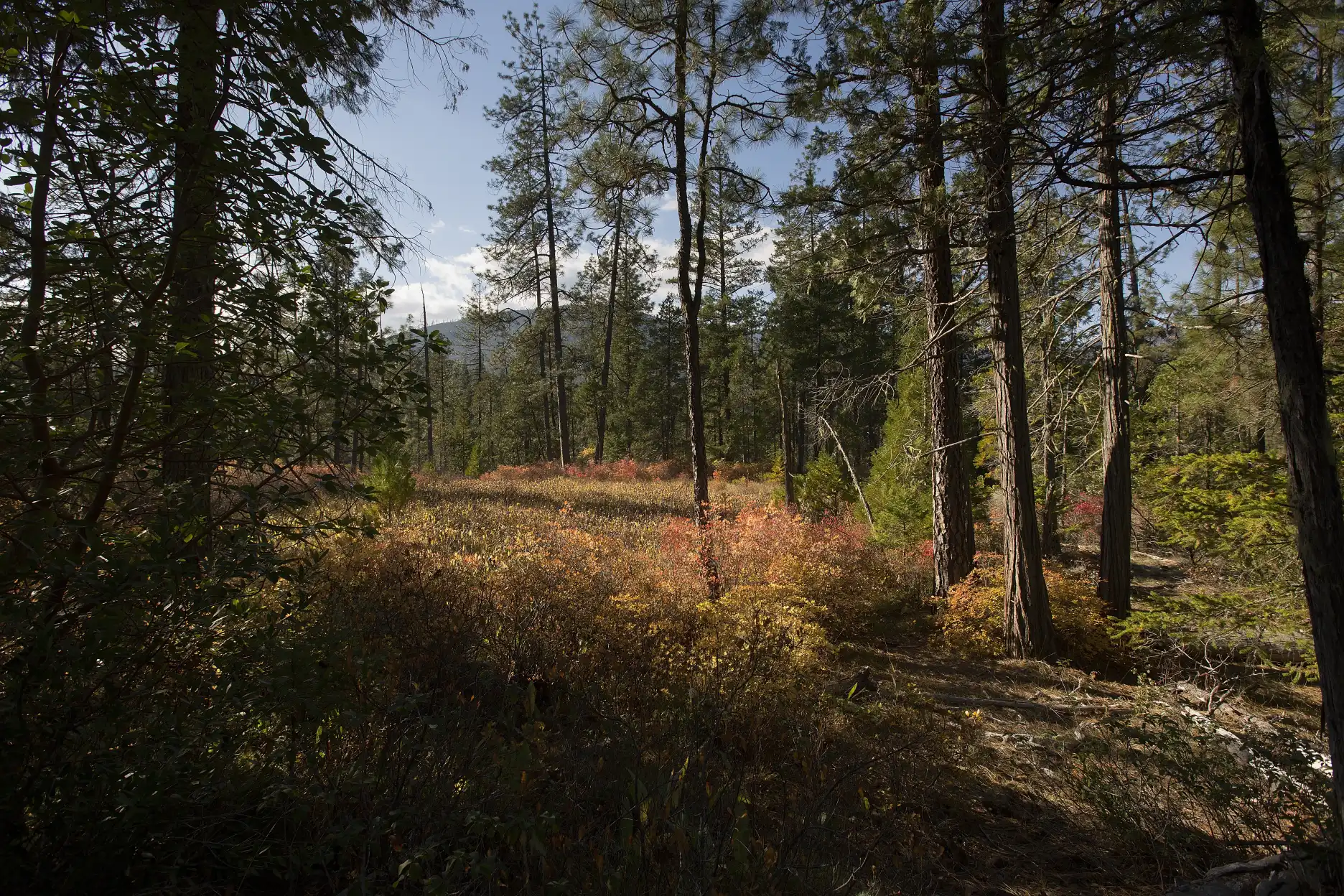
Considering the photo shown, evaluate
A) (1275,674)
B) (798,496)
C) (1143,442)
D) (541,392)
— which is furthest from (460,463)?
(1275,674)

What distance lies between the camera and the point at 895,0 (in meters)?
4.78

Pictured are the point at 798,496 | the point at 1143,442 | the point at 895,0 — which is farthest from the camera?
the point at 798,496

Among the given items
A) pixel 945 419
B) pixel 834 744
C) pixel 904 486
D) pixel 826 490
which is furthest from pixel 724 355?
pixel 834 744

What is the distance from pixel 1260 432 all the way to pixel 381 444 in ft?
55.2

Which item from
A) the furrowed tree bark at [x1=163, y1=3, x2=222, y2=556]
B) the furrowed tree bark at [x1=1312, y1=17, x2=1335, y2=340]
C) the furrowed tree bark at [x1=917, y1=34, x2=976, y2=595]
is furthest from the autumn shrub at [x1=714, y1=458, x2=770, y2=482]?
the furrowed tree bark at [x1=163, y1=3, x2=222, y2=556]

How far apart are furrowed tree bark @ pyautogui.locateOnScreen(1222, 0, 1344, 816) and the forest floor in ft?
3.59

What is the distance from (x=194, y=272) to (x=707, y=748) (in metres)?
3.80

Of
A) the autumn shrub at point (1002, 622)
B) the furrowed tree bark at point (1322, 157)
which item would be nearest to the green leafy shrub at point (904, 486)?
the autumn shrub at point (1002, 622)

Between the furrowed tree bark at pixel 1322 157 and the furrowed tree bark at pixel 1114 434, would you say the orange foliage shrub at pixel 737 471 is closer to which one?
the furrowed tree bark at pixel 1114 434

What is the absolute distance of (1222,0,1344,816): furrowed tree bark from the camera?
289 cm

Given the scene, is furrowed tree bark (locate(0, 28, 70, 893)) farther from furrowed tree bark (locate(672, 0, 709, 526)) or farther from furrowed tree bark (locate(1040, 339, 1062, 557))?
furrowed tree bark (locate(1040, 339, 1062, 557))

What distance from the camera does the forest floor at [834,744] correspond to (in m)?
2.90

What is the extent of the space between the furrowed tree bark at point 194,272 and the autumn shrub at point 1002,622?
7.78 metres

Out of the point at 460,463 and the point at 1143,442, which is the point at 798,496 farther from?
the point at 460,463
